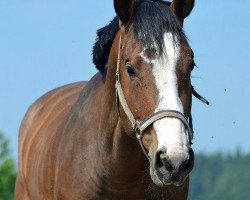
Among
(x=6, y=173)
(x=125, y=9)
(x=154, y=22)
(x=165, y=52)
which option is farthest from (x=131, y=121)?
(x=6, y=173)

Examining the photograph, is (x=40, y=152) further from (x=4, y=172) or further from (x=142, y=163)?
(x=4, y=172)

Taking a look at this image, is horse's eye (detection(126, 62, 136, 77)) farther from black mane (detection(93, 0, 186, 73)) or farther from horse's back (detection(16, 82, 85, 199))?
horse's back (detection(16, 82, 85, 199))

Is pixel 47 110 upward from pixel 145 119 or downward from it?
downward

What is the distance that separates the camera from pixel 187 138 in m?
6.29

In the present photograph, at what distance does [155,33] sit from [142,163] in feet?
3.69

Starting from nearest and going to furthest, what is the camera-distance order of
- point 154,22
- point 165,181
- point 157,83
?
point 165,181, point 157,83, point 154,22

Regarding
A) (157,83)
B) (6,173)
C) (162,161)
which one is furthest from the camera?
(6,173)

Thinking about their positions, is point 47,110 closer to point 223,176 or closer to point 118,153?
point 118,153

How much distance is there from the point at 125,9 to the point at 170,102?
0.95m

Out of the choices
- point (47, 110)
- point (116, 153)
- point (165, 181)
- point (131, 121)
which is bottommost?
point (47, 110)

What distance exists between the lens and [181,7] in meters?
7.10

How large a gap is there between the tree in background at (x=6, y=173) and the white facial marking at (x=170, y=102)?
36.2m

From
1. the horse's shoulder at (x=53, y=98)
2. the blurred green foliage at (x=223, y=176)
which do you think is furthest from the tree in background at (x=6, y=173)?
the blurred green foliage at (x=223, y=176)

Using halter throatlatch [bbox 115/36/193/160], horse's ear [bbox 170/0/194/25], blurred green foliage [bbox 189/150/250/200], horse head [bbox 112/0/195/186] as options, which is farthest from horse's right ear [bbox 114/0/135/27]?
blurred green foliage [bbox 189/150/250/200]
